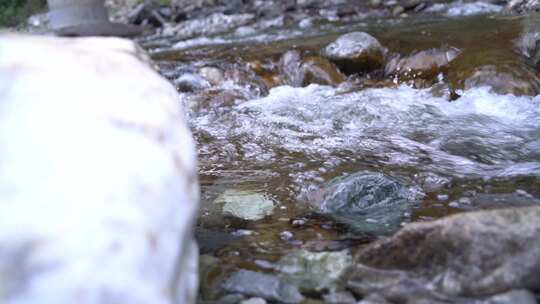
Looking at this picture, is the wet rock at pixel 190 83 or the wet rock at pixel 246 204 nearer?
the wet rock at pixel 246 204

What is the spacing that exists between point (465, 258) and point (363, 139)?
7.33 ft

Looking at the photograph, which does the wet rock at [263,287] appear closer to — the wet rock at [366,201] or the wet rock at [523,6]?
the wet rock at [366,201]

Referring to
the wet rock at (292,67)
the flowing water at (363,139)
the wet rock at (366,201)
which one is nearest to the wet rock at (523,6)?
the flowing water at (363,139)

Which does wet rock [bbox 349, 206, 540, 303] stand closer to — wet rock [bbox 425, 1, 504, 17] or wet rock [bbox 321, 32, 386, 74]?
wet rock [bbox 321, 32, 386, 74]

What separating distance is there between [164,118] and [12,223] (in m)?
0.43

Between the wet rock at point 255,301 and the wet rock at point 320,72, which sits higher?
the wet rock at point 255,301

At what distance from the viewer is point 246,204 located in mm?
2650

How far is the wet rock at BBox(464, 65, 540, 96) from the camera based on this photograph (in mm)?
4512

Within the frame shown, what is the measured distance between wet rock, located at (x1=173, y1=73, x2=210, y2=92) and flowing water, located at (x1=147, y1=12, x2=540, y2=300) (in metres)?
0.17

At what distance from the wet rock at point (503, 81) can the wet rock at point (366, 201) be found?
8.13 feet

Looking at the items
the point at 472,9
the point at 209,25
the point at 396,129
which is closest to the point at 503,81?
the point at 396,129

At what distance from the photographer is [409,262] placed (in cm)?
170

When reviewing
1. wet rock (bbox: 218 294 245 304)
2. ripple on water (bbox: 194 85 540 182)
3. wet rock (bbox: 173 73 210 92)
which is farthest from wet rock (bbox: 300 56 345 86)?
wet rock (bbox: 218 294 245 304)

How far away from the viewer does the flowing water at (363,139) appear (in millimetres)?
2422
